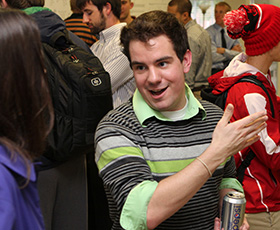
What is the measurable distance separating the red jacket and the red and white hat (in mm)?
169

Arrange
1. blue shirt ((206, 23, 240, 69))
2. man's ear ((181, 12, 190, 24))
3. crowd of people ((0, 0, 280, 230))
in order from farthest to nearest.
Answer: blue shirt ((206, 23, 240, 69)) → man's ear ((181, 12, 190, 24)) → crowd of people ((0, 0, 280, 230))

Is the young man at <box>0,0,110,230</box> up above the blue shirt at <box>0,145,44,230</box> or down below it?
below

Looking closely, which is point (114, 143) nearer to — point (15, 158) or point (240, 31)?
point (15, 158)

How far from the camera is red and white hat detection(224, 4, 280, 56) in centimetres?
215

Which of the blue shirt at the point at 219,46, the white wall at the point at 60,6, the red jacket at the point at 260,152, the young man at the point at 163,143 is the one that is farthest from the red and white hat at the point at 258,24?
the blue shirt at the point at 219,46

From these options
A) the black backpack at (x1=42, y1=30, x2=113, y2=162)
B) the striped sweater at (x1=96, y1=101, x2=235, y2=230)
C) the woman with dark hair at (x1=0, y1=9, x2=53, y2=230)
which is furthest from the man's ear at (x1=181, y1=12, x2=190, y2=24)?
the woman with dark hair at (x1=0, y1=9, x2=53, y2=230)

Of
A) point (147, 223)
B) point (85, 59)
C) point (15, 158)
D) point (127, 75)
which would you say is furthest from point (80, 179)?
point (15, 158)

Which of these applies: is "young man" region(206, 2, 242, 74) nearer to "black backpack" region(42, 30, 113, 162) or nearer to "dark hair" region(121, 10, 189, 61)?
"black backpack" region(42, 30, 113, 162)

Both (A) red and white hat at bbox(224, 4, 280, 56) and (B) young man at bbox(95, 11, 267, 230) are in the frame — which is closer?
(B) young man at bbox(95, 11, 267, 230)

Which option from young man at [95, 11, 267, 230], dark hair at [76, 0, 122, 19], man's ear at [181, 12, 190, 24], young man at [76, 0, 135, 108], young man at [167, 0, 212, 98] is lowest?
young man at [167, 0, 212, 98]

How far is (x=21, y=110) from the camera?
0.96 metres

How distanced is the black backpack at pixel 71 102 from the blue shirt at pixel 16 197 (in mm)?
1047

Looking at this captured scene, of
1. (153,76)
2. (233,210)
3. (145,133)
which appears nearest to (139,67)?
(153,76)

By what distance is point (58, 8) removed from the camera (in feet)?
14.8
